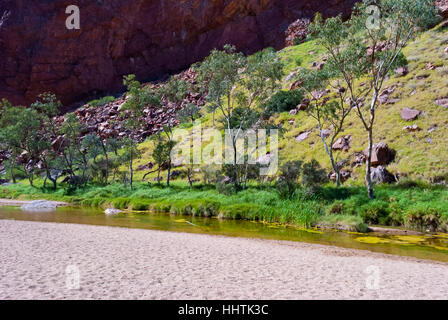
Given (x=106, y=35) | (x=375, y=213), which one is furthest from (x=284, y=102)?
(x=106, y=35)

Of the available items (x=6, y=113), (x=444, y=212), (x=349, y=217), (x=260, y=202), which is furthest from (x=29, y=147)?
(x=444, y=212)

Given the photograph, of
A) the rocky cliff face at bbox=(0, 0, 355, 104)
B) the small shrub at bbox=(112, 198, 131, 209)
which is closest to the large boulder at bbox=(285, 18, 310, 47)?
the rocky cliff face at bbox=(0, 0, 355, 104)

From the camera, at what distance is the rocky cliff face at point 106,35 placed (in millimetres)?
88750

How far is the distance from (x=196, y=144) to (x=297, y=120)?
17524 mm

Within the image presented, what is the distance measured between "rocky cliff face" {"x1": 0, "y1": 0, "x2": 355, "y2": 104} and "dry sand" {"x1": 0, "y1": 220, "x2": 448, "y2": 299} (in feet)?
271

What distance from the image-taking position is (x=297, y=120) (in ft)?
151

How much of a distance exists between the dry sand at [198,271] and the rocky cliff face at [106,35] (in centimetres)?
8256

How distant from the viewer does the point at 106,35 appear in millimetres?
93562

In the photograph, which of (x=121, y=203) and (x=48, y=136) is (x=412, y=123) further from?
(x=48, y=136)

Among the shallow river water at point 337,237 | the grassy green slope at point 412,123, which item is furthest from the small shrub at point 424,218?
the grassy green slope at point 412,123

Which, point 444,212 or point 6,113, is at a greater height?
point 6,113

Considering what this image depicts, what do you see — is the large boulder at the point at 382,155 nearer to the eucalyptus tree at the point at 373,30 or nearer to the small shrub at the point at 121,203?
the eucalyptus tree at the point at 373,30

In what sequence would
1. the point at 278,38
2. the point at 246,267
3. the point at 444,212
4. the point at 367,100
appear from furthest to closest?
the point at 278,38 < the point at 367,100 < the point at 444,212 < the point at 246,267
